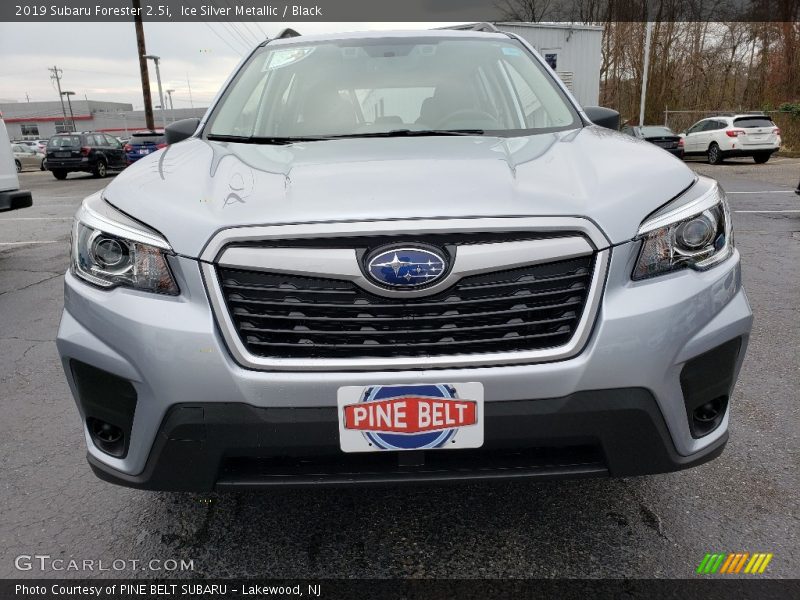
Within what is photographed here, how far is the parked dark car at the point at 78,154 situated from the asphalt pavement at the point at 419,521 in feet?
66.7

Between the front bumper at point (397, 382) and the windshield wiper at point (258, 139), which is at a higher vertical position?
the windshield wiper at point (258, 139)

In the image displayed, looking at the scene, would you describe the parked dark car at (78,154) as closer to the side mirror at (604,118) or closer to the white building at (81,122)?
the side mirror at (604,118)

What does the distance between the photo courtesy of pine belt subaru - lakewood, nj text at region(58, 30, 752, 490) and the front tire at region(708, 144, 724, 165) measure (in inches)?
753

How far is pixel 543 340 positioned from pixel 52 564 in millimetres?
1592

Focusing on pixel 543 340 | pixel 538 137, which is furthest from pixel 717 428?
pixel 538 137

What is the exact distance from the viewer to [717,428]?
5.74ft

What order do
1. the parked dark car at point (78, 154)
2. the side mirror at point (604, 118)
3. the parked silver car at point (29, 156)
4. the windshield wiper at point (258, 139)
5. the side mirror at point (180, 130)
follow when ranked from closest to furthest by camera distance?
the windshield wiper at point (258, 139)
the side mirror at point (604, 118)
the side mirror at point (180, 130)
the parked dark car at point (78, 154)
the parked silver car at point (29, 156)

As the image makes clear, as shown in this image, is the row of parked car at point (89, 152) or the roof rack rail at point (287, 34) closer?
the roof rack rail at point (287, 34)

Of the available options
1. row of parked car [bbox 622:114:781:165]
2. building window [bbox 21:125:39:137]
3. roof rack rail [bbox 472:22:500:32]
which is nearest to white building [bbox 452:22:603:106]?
row of parked car [bbox 622:114:781:165]

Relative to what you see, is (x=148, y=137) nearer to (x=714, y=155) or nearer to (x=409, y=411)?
(x=409, y=411)

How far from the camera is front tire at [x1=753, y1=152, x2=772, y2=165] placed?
1841 centimetres

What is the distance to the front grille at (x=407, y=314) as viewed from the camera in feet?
5.12

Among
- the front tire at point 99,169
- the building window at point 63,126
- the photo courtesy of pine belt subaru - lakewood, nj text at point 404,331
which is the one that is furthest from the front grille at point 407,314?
the building window at point 63,126

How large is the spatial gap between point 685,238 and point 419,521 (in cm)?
119
